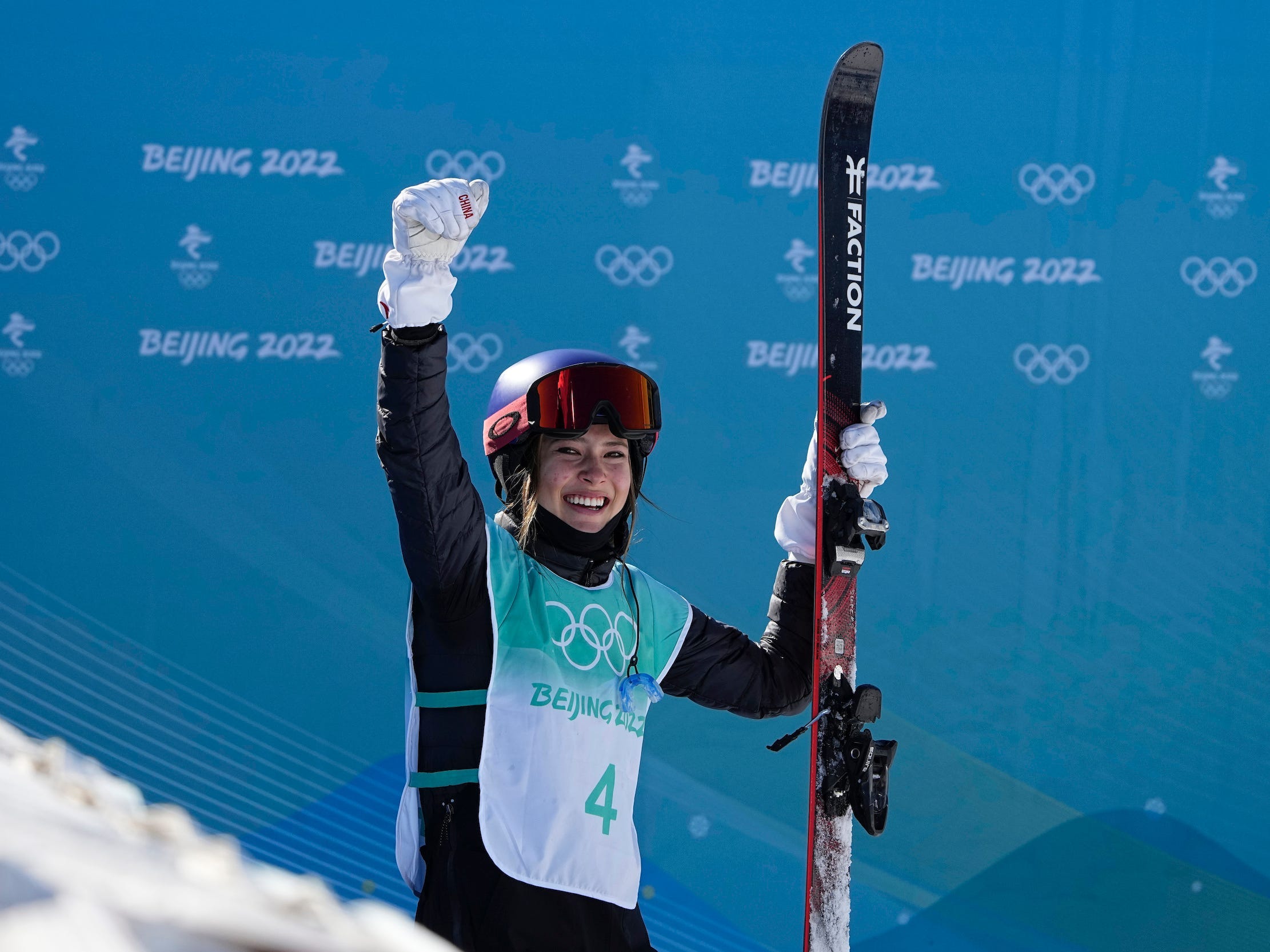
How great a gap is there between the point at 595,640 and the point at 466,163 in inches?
90.0

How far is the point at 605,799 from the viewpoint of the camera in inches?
80.7

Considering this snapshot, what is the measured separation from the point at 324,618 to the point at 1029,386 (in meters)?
2.48

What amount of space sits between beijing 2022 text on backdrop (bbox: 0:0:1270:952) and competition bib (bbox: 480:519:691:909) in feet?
5.85

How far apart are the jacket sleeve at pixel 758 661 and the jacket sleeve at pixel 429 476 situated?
565 millimetres

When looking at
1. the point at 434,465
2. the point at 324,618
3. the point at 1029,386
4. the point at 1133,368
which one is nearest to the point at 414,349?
the point at 434,465

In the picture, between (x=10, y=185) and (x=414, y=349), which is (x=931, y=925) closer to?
(x=414, y=349)

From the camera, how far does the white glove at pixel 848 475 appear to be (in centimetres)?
256

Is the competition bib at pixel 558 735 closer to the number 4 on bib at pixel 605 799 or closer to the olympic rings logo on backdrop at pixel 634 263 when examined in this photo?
the number 4 on bib at pixel 605 799

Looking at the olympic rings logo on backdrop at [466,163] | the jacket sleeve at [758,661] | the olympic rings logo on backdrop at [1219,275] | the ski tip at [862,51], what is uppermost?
the olympic rings logo on backdrop at [1219,275]

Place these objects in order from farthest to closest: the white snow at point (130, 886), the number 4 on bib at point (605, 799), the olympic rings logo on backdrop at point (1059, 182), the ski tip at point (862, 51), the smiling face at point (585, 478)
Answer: the olympic rings logo on backdrop at point (1059, 182), the ski tip at point (862, 51), the smiling face at point (585, 478), the number 4 on bib at point (605, 799), the white snow at point (130, 886)

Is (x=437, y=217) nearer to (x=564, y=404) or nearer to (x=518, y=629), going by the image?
(x=564, y=404)

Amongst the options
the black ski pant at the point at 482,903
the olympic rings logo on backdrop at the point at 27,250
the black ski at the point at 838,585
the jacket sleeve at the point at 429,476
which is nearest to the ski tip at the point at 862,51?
the black ski at the point at 838,585

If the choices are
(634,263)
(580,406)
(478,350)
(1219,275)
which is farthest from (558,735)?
(1219,275)

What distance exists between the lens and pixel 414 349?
1856 mm
